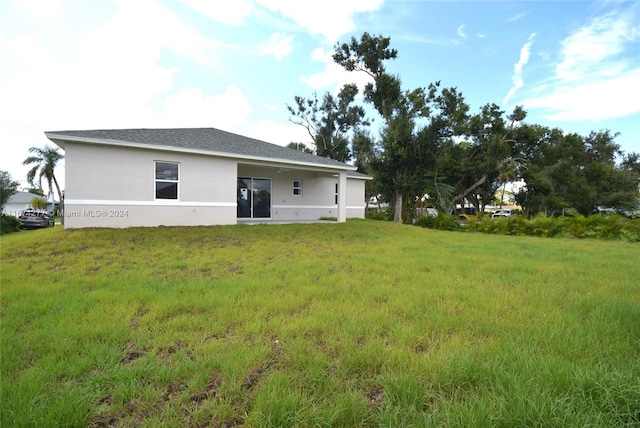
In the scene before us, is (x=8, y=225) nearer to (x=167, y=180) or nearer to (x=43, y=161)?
(x=167, y=180)

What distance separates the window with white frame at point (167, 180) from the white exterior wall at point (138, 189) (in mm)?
168

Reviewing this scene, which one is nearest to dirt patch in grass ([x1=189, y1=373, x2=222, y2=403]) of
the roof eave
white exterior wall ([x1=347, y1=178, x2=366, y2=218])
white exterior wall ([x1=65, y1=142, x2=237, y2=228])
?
white exterior wall ([x1=65, y1=142, x2=237, y2=228])

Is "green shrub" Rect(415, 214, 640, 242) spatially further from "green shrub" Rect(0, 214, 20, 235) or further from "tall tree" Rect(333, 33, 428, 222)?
"green shrub" Rect(0, 214, 20, 235)

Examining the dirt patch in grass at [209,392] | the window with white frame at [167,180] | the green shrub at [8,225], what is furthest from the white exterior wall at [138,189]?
the green shrub at [8,225]

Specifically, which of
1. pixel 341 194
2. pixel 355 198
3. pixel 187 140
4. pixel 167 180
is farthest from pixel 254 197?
pixel 355 198

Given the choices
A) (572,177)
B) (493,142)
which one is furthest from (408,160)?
(572,177)

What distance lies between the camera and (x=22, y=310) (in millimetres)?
3561

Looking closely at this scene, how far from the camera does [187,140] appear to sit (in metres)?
12.0

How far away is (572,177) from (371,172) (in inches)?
876

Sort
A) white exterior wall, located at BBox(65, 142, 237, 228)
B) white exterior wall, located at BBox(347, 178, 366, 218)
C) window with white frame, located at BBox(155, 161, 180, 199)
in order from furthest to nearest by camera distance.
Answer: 1. white exterior wall, located at BBox(347, 178, 366, 218)
2. window with white frame, located at BBox(155, 161, 180, 199)
3. white exterior wall, located at BBox(65, 142, 237, 228)

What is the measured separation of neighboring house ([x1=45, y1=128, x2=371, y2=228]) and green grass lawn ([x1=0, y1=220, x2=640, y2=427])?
4.83 m

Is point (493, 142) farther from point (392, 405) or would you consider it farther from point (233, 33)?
point (392, 405)

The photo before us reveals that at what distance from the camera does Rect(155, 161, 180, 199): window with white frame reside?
36.0 ft

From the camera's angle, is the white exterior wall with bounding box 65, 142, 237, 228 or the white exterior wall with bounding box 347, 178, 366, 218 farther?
the white exterior wall with bounding box 347, 178, 366, 218
